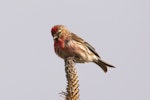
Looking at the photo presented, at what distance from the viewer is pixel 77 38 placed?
7496 mm

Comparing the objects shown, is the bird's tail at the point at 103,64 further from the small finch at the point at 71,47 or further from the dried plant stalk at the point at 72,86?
the dried plant stalk at the point at 72,86

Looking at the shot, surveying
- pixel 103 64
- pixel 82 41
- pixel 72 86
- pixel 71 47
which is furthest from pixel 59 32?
pixel 72 86

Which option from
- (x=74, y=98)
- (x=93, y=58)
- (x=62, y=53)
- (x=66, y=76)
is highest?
(x=93, y=58)

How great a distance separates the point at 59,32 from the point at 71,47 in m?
0.34

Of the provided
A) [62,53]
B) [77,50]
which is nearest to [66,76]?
[62,53]

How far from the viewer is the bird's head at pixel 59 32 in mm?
6652

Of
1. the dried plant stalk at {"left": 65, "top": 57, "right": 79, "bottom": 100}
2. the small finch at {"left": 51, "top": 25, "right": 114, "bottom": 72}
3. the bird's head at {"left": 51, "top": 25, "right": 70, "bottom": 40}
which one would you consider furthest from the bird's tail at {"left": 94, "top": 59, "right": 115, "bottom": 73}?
the dried plant stalk at {"left": 65, "top": 57, "right": 79, "bottom": 100}

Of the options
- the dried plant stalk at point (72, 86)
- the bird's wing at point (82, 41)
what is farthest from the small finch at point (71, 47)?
the dried plant stalk at point (72, 86)

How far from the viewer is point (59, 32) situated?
6891 millimetres

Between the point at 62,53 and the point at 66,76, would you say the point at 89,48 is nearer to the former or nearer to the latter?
the point at 62,53

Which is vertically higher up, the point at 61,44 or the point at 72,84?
the point at 61,44

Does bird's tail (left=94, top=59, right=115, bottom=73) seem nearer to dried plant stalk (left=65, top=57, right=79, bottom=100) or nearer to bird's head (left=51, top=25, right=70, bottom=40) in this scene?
bird's head (left=51, top=25, right=70, bottom=40)

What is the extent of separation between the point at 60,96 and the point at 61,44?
389cm

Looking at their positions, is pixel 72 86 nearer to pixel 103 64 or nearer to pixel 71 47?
pixel 71 47
